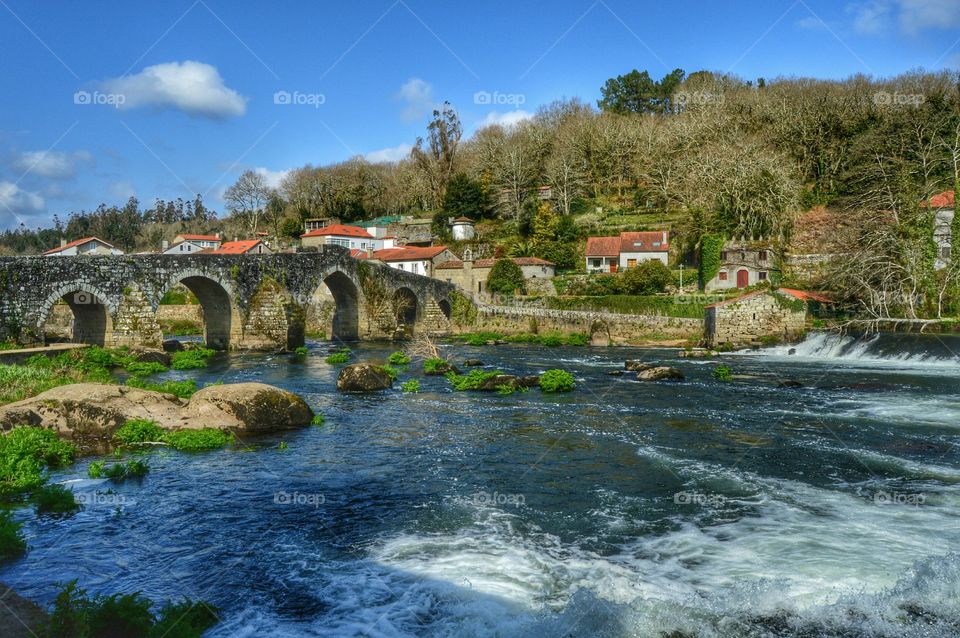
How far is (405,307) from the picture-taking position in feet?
181

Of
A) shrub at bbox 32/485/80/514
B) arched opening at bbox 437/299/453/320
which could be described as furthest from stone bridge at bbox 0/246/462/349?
shrub at bbox 32/485/80/514

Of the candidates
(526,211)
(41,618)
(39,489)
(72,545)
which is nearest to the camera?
(41,618)

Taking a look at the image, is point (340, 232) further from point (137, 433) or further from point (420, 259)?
point (137, 433)

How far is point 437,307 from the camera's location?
194 feet

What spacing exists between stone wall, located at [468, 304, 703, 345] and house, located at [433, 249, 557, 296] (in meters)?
7.79

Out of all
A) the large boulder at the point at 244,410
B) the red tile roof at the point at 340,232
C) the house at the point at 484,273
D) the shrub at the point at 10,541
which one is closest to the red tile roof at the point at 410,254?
the house at the point at 484,273

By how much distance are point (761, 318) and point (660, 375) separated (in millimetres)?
16794

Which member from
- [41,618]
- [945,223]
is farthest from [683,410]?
[945,223]

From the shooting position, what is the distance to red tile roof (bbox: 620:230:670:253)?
2452 inches

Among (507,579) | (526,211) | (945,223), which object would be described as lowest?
(507,579)

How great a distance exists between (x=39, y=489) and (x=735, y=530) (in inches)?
480

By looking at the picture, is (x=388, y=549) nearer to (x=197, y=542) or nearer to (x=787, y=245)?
(x=197, y=542)

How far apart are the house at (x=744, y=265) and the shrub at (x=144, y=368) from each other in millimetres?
43937

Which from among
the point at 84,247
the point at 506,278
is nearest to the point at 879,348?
the point at 506,278
